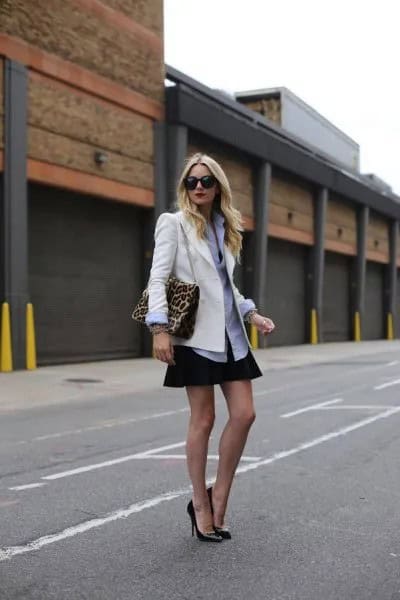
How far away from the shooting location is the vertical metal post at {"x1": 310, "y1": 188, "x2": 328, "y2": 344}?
102ft

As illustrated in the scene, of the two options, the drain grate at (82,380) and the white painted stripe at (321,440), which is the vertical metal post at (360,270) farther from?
the white painted stripe at (321,440)

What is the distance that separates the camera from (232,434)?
159 inches

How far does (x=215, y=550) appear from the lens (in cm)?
392

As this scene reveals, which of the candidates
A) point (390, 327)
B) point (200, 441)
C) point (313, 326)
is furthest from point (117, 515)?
point (390, 327)

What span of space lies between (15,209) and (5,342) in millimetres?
2711

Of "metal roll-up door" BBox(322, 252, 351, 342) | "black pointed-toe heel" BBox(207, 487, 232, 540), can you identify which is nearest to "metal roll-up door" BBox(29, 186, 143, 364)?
"black pointed-toe heel" BBox(207, 487, 232, 540)

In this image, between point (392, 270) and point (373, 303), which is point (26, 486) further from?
point (392, 270)

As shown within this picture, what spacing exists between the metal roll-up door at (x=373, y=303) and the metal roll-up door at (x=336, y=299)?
8.43ft

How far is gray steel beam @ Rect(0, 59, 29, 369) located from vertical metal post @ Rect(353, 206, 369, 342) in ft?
75.1

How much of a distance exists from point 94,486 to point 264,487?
1224 millimetres

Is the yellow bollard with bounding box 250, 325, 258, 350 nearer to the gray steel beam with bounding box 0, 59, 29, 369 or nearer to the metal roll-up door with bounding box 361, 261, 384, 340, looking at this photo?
the gray steel beam with bounding box 0, 59, 29, 369

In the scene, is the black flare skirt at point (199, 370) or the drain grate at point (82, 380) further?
the drain grate at point (82, 380)

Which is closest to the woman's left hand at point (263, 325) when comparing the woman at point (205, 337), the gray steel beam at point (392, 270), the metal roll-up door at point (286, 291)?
the woman at point (205, 337)

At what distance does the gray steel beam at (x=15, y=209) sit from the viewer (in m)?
15.4
